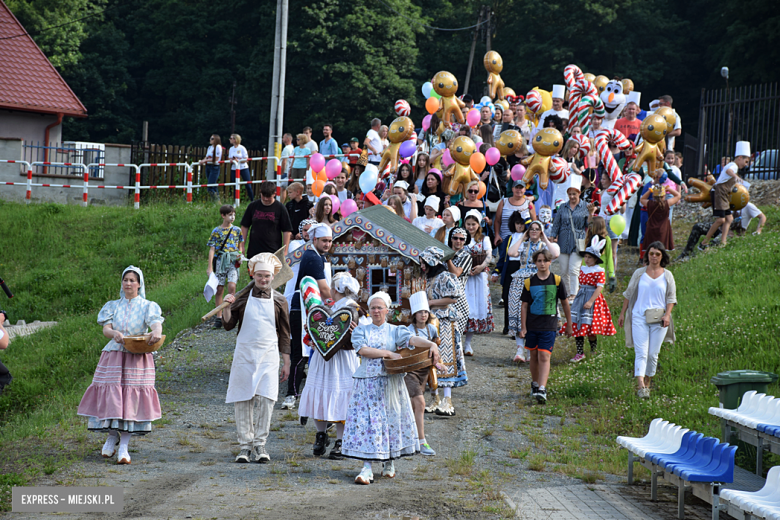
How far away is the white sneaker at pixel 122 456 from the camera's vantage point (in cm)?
769

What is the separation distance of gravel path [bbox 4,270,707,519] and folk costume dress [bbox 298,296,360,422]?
0.45 metres

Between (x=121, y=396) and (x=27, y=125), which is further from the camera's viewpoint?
(x=27, y=125)

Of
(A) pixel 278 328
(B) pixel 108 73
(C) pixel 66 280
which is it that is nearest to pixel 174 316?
(C) pixel 66 280

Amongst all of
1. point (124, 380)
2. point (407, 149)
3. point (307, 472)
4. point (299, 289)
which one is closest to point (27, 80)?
point (407, 149)

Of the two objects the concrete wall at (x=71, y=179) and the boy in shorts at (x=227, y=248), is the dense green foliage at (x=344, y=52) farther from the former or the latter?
the boy in shorts at (x=227, y=248)

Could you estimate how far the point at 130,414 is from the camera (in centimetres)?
774

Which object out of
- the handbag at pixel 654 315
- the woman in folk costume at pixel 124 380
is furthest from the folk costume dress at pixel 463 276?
the woman in folk costume at pixel 124 380

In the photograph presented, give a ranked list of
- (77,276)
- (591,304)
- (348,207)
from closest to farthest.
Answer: (591,304)
(348,207)
(77,276)

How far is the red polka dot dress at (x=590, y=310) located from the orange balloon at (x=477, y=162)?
4079 millimetres

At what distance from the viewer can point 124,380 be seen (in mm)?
7883

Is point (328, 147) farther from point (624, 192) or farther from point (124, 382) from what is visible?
point (124, 382)

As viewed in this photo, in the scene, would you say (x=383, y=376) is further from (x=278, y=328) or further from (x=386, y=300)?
(x=278, y=328)

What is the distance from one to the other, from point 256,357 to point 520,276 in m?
4.98

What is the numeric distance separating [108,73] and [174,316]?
32.3 m
